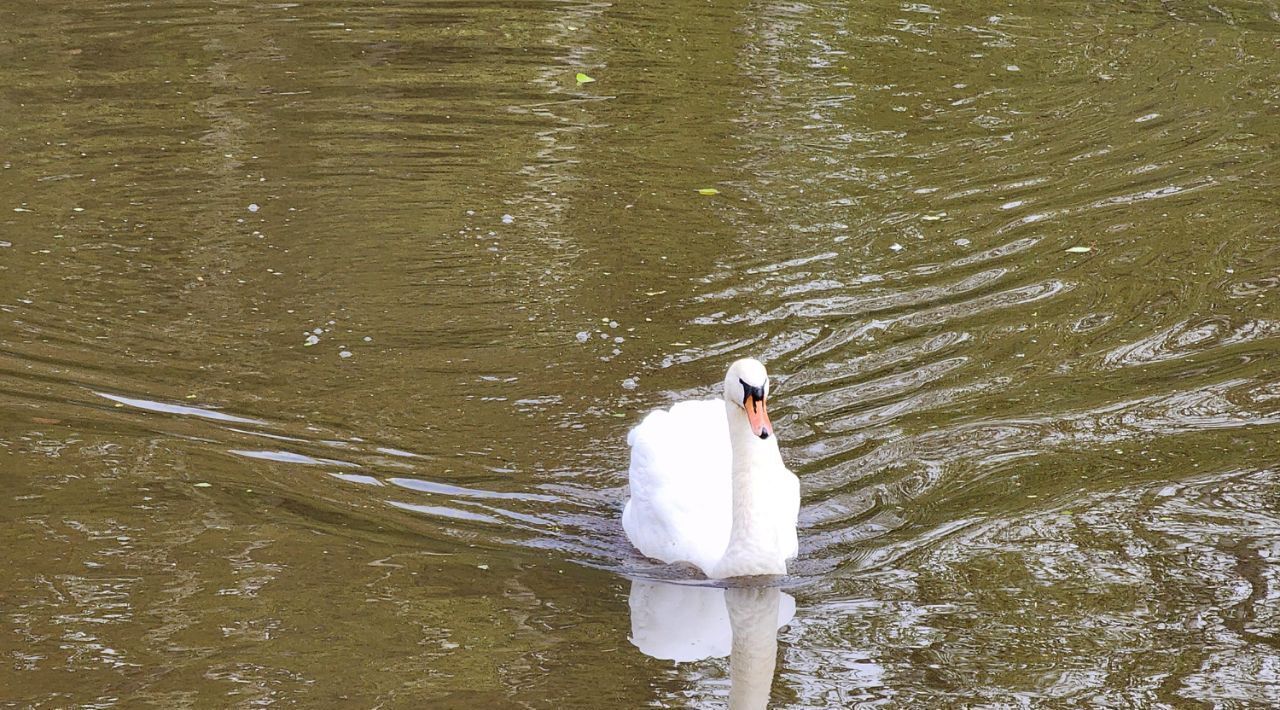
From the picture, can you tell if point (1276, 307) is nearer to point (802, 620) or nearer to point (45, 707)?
point (802, 620)

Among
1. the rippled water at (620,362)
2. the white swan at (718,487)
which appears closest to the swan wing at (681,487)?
the white swan at (718,487)

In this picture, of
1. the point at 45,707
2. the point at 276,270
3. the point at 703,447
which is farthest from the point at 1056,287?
the point at 45,707

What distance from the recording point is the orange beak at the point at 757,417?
258 inches

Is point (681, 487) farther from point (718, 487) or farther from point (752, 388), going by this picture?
point (752, 388)

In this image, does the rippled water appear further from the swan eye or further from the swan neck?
the swan eye

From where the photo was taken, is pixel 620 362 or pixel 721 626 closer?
pixel 721 626

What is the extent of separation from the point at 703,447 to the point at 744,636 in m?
1.08

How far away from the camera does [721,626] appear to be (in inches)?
263

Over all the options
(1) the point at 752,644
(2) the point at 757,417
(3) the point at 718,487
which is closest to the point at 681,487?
(3) the point at 718,487

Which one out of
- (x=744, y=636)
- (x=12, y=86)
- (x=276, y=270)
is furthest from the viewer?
(x=12, y=86)

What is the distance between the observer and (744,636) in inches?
259

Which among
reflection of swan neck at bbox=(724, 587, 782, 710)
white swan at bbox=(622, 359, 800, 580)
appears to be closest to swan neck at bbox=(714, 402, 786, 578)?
white swan at bbox=(622, 359, 800, 580)

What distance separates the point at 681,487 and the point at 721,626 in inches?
29.1

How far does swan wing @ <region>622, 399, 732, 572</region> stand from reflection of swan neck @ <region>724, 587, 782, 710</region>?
268 mm
